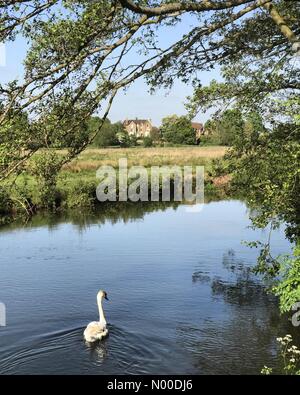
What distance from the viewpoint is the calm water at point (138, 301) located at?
9.77 m

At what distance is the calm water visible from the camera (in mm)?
9773

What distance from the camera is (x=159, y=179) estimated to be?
33.3 metres

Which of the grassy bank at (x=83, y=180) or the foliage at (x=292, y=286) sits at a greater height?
the grassy bank at (x=83, y=180)

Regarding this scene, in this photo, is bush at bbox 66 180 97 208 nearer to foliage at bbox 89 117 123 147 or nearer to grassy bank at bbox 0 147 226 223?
grassy bank at bbox 0 147 226 223

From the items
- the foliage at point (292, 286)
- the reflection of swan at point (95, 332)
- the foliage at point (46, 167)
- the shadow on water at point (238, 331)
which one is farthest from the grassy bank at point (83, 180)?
the foliage at point (46, 167)

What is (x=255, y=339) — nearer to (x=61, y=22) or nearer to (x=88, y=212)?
(x=61, y=22)

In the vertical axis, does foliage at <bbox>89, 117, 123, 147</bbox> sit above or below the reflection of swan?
above

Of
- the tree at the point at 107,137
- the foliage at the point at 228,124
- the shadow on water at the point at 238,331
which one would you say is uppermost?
the tree at the point at 107,137

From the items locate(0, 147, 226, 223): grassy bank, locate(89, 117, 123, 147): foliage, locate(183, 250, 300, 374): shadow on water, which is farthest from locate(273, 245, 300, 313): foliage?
locate(89, 117, 123, 147): foliage

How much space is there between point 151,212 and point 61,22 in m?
21.4

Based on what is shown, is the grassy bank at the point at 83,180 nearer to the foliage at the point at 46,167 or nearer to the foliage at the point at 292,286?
the foliage at the point at 292,286

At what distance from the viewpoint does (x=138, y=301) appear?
42.5 ft
